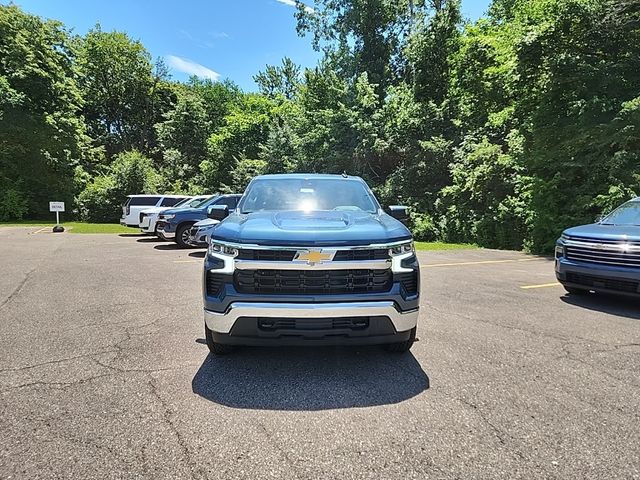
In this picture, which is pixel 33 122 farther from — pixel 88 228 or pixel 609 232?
pixel 609 232

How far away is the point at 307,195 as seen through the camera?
5.14 metres

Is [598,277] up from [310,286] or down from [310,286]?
down

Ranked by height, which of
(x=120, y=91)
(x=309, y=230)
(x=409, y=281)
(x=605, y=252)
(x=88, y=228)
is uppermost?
(x=120, y=91)

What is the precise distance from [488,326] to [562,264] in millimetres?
2305

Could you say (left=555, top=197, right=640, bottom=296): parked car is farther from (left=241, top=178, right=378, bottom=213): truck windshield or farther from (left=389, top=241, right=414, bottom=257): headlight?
(left=389, top=241, right=414, bottom=257): headlight

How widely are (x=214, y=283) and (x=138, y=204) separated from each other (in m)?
18.8

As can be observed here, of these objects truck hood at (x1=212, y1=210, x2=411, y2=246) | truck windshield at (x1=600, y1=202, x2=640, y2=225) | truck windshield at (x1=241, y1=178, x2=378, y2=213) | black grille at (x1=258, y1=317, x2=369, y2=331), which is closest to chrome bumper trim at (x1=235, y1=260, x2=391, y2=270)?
truck hood at (x1=212, y1=210, x2=411, y2=246)

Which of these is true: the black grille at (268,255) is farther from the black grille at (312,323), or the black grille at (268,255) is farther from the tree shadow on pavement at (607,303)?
the tree shadow on pavement at (607,303)

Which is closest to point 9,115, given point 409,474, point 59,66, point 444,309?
point 59,66

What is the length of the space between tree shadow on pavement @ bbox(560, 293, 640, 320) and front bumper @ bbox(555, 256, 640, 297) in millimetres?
276

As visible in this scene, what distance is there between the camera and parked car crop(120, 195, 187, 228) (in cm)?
1934

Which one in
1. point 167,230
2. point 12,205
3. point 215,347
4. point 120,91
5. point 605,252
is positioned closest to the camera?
point 215,347

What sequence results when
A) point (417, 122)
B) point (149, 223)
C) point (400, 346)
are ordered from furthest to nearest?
point (417, 122) < point (149, 223) < point (400, 346)

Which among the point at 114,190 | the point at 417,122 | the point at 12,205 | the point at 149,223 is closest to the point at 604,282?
the point at 149,223
